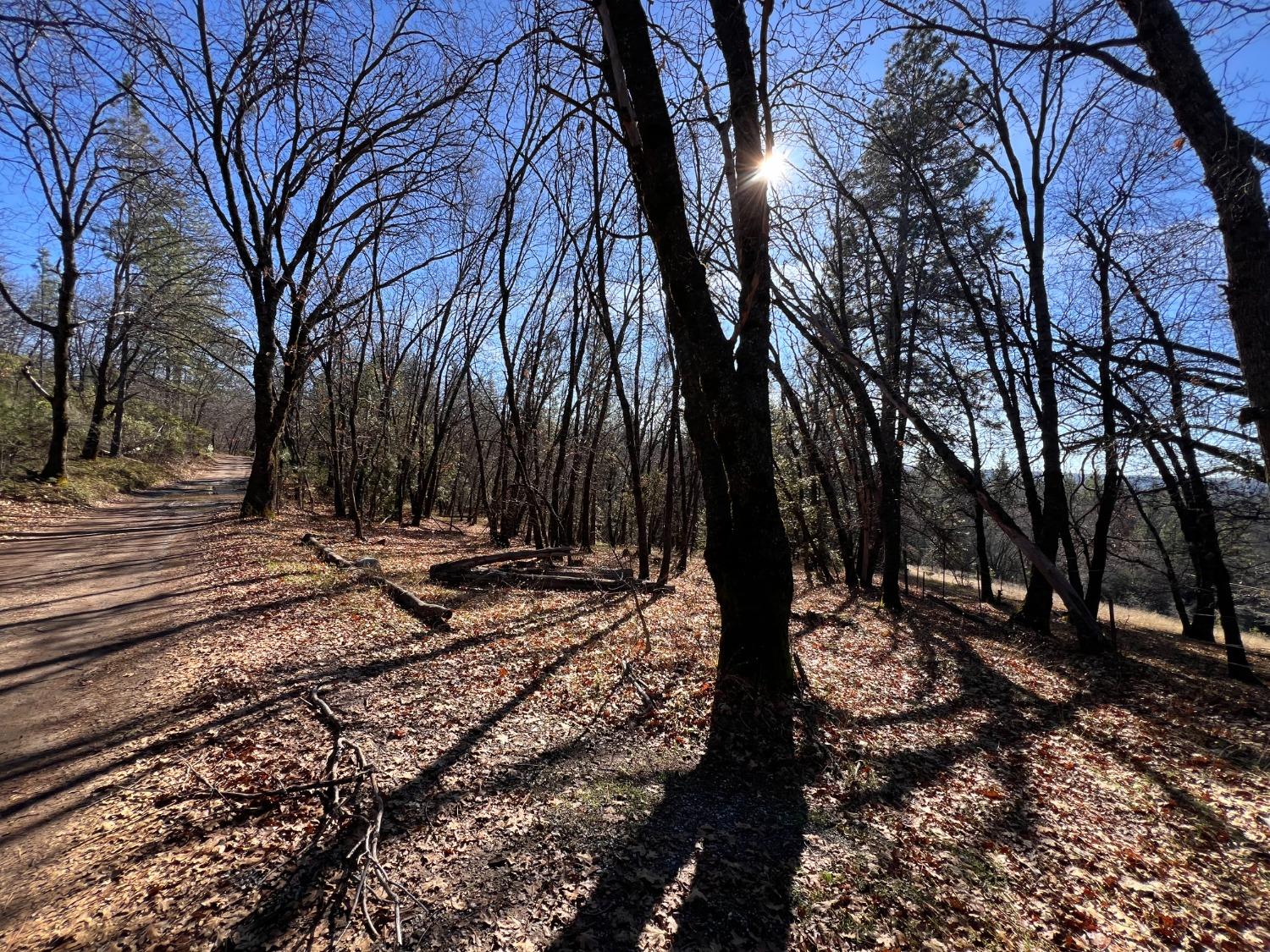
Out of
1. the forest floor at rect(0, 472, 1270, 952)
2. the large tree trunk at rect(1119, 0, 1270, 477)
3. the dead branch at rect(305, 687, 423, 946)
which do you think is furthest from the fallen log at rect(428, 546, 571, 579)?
the large tree trunk at rect(1119, 0, 1270, 477)

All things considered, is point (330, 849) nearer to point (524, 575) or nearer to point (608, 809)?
point (608, 809)

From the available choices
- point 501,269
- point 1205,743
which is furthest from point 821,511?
point 501,269

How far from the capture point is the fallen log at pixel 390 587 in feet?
23.9

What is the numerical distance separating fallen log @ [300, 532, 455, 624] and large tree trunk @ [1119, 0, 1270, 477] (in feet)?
27.4

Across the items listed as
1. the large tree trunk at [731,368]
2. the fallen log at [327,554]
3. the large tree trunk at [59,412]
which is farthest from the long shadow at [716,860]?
the large tree trunk at [59,412]

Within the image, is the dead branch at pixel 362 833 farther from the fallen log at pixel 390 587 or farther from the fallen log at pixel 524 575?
the fallen log at pixel 524 575

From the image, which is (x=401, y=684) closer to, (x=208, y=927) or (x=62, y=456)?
(x=208, y=927)

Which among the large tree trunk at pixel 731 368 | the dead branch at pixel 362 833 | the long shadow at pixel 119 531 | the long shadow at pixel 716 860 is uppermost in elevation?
the large tree trunk at pixel 731 368

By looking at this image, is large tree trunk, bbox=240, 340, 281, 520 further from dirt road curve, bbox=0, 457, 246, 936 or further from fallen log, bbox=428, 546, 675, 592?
fallen log, bbox=428, 546, 675, 592

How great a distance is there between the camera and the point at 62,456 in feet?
48.9

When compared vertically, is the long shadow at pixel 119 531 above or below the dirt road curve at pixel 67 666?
above

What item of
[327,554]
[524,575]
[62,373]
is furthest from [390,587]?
[62,373]

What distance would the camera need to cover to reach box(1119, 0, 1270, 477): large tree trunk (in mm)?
3654

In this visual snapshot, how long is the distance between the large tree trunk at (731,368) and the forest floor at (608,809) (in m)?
1.01
